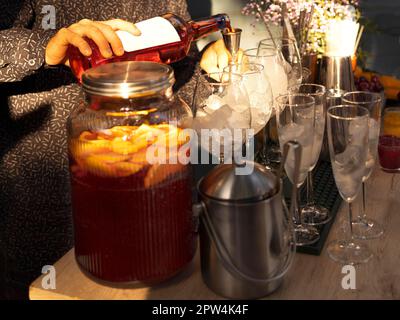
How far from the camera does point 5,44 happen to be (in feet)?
4.71

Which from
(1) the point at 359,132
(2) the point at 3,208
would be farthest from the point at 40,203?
(1) the point at 359,132

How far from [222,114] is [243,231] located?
0.99 ft

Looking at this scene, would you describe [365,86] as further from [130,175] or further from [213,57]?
[130,175]

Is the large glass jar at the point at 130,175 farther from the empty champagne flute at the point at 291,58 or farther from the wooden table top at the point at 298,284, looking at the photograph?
the empty champagne flute at the point at 291,58

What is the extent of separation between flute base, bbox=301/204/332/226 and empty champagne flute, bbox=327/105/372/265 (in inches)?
3.8

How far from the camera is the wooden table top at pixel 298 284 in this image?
94 cm

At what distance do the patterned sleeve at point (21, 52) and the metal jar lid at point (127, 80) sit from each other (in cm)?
51

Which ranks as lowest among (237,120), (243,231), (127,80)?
(243,231)

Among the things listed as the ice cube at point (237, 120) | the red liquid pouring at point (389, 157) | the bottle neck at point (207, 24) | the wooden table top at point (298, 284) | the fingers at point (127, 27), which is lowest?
the wooden table top at point (298, 284)

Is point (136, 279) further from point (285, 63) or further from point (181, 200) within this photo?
point (285, 63)

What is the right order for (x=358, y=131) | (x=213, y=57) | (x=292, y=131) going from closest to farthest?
1. (x=358, y=131)
2. (x=292, y=131)
3. (x=213, y=57)

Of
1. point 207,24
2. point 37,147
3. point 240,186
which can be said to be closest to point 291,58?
point 207,24

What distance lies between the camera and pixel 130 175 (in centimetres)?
89

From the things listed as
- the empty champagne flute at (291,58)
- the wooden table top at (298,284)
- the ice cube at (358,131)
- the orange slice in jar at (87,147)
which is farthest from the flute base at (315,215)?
the orange slice in jar at (87,147)
